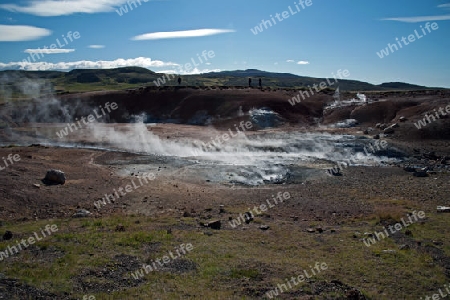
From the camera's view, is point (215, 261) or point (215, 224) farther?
point (215, 224)

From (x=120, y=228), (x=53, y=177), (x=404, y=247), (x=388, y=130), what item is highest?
(x=53, y=177)

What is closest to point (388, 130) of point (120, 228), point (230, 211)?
point (230, 211)

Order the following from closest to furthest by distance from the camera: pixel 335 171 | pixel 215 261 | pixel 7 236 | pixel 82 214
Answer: pixel 215 261, pixel 7 236, pixel 82 214, pixel 335 171

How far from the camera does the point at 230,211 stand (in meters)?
18.3

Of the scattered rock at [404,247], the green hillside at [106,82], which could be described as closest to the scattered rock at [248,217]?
the scattered rock at [404,247]

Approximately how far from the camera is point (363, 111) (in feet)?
151

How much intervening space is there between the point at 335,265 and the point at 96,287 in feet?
23.2

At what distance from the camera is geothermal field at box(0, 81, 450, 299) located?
10766 millimetres

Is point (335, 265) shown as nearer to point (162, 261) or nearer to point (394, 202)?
point (162, 261)

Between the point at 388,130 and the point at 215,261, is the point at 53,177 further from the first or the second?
the point at 388,130

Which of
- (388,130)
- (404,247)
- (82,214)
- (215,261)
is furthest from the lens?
(388,130)

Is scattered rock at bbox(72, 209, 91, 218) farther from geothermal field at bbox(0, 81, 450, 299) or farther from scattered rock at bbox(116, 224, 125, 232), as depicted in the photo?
scattered rock at bbox(116, 224, 125, 232)

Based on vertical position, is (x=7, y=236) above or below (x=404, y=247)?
above

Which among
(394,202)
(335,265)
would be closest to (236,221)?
(335,265)
